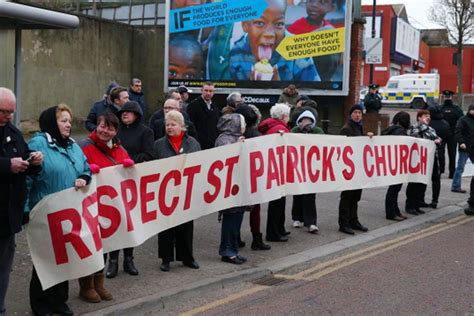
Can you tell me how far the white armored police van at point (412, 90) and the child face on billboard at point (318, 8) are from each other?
28420 mm

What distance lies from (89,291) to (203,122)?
13.6 feet

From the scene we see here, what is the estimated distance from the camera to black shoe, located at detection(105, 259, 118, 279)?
625 centimetres

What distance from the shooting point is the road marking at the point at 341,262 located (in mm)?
5875

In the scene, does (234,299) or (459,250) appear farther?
(459,250)

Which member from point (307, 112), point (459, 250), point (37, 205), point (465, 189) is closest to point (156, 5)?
point (465, 189)

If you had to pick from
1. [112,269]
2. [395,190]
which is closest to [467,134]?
[395,190]

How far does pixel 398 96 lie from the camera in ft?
152

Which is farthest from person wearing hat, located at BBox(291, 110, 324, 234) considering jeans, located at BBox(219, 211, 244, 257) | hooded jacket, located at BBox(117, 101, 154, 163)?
hooded jacket, located at BBox(117, 101, 154, 163)

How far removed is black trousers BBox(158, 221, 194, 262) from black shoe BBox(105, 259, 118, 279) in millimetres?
498

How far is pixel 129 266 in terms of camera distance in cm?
641

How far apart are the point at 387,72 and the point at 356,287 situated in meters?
52.9

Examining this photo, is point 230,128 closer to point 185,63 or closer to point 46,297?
point 46,297

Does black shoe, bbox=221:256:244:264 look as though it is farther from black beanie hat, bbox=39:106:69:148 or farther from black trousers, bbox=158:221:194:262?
black beanie hat, bbox=39:106:69:148

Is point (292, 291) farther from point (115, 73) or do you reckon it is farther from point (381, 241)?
point (115, 73)
